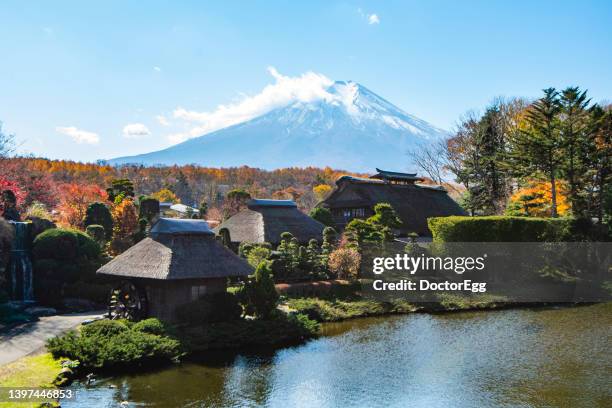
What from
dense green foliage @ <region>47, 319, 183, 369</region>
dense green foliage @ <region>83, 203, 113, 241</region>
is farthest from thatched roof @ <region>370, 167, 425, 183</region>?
dense green foliage @ <region>47, 319, 183, 369</region>

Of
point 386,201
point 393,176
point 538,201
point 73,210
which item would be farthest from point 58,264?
point 538,201

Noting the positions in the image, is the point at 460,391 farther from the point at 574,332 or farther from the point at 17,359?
the point at 17,359

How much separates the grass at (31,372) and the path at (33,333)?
22.8 inches

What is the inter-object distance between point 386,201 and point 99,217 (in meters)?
21.0

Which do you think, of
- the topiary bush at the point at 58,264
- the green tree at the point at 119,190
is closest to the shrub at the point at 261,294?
the topiary bush at the point at 58,264

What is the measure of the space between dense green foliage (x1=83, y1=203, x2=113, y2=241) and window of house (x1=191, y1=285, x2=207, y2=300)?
52.6 feet

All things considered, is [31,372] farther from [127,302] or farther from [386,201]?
[386,201]

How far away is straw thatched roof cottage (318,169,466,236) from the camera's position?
40.7 metres

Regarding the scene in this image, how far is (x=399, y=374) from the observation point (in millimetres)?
14797

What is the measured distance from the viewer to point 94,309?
890 inches

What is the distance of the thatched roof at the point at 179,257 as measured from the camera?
61.8 feet

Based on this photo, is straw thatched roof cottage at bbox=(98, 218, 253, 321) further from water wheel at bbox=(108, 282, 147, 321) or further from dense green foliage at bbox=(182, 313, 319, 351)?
dense green foliage at bbox=(182, 313, 319, 351)

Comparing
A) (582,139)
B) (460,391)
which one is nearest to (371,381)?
(460,391)

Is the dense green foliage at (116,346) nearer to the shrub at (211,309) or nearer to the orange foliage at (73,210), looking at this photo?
the shrub at (211,309)
